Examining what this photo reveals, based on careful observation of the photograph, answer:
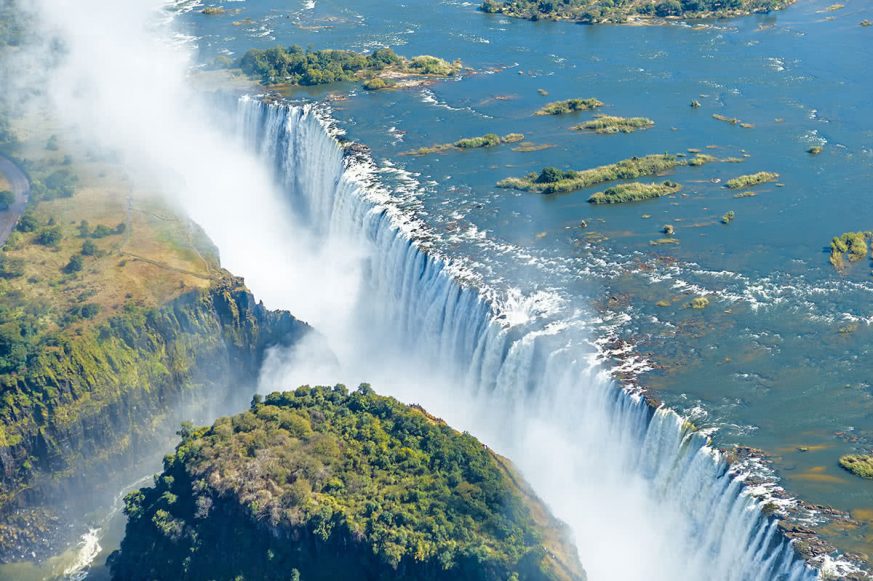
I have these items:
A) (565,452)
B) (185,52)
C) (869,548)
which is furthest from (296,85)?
(869,548)

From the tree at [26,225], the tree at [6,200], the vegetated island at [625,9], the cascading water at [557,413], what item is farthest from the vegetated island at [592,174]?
the vegetated island at [625,9]

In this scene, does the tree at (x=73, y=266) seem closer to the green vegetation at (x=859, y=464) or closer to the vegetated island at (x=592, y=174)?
the vegetated island at (x=592, y=174)

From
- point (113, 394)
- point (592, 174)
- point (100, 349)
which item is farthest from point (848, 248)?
point (100, 349)

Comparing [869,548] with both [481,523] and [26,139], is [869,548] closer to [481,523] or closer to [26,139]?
[481,523]

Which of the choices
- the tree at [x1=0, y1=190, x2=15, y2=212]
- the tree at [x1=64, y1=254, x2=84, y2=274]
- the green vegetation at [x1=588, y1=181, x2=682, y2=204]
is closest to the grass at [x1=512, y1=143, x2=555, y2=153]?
the green vegetation at [x1=588, y1=181, x2=682, y2=204]

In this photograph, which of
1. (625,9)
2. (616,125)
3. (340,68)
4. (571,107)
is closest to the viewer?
(616,125)

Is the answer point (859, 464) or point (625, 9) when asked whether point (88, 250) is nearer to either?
point (859, 464)

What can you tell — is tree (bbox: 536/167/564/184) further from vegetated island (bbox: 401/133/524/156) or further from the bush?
the bush
